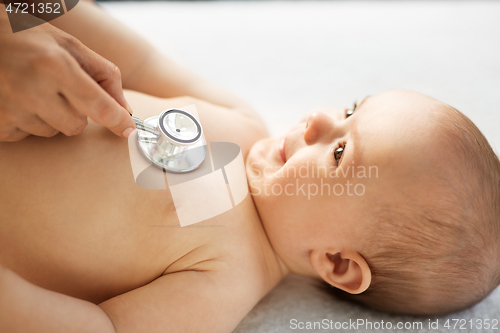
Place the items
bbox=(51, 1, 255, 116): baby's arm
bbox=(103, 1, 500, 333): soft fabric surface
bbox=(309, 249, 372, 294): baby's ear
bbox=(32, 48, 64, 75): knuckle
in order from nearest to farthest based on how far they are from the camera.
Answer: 1. bbox=(32, 48, 64, 75): knuckle
2. bbox=(309, 249, 372, 294): baby's ear
3. bbox=(51, 1, 255, 116): baby's arm
4. bbox=(103, 1, 500, 333): soft fabric surface

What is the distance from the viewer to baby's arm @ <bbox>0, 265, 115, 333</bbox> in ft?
1.83

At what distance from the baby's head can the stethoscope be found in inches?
7.2

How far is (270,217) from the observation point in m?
0.82

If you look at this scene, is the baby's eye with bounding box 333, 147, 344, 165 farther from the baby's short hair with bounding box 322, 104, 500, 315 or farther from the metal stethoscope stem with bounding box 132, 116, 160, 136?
the metal stethoscope stem with bounding box 132, 116, 160, 136

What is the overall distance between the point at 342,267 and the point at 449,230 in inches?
8.4

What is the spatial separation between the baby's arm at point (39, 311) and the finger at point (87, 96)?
0.84 ft

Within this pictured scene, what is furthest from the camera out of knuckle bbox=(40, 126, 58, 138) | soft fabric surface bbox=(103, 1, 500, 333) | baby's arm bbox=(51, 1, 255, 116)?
soft fabric surface bbox=(103, 1, 500, 333)

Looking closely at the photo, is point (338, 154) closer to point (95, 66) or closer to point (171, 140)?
point (171, 140)

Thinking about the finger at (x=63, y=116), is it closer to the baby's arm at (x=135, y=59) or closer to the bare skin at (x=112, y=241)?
the bare skin at (x=112, y=241)

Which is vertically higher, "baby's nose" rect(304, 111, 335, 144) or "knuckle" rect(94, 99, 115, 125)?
"knuckle" rect(94, 99, 115, 125)

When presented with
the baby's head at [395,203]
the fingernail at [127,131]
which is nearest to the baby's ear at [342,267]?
the baby's head at [395,203]

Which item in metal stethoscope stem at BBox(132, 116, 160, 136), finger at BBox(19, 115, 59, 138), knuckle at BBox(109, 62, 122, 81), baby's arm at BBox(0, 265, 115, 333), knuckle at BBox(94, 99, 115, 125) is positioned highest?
knuckle at BBox(109, 62, 122, 81)

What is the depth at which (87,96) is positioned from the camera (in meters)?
0.53

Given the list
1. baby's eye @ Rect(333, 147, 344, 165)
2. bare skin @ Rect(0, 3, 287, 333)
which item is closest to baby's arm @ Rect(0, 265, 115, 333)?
bare skin @ Rect(0, 3, 287, 333)
